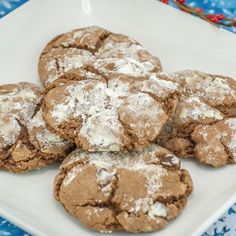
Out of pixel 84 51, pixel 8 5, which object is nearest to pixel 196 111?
pixel 84 51

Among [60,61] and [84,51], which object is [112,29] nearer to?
[84,51]

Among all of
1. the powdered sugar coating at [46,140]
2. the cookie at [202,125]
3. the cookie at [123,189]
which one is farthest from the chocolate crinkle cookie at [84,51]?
the cookie at [123,189]

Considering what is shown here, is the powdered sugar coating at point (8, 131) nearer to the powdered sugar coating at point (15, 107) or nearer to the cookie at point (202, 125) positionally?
the powdered sugar coating at point (15, 107)

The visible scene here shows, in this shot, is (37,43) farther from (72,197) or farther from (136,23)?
(72,197)

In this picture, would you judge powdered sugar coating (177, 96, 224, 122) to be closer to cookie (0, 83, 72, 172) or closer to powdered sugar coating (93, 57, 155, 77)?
powdered sugar coating (93, 57, 155, 77)

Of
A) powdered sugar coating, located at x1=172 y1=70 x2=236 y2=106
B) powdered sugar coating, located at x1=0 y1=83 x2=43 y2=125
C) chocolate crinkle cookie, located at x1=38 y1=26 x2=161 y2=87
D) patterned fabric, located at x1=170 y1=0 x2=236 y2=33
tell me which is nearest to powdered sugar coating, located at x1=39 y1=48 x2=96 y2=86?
chocolate crinkle cookie, located at x1=38 y1=26 x2=161 y2=87

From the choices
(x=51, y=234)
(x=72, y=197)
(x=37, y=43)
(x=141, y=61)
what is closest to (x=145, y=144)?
(x=72, y=197)
